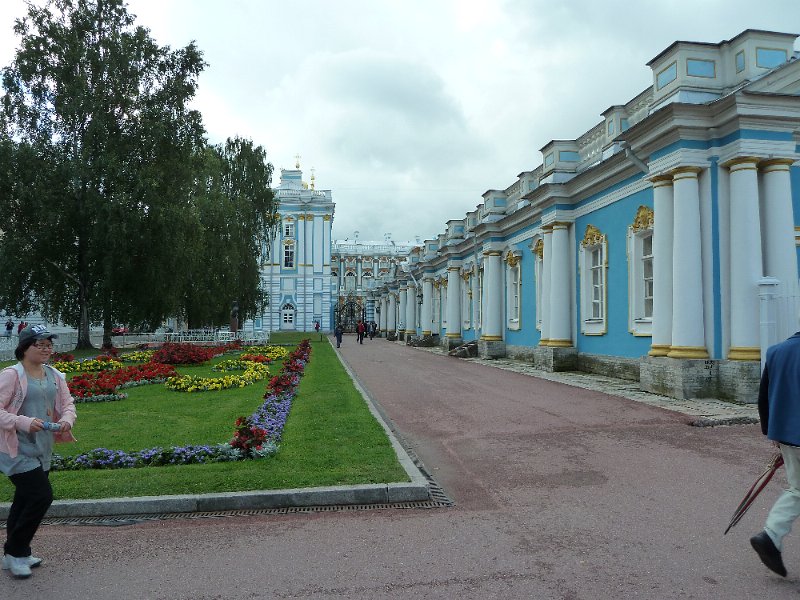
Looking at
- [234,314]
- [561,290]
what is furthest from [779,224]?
[234,314]

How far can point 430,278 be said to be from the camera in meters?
38.2

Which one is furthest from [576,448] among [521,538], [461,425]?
[521,538]

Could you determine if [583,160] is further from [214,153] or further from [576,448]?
[214,153]

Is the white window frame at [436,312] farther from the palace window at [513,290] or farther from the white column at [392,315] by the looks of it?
the palace window at [513,290]

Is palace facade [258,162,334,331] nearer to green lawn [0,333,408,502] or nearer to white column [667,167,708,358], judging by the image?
green lawn [0,333,408,502]

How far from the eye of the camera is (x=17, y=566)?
158 inches

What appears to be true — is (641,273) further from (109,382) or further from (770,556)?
(109,382)

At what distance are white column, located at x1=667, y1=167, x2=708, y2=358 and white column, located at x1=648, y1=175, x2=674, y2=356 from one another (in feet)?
1.22

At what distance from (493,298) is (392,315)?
2689 cm

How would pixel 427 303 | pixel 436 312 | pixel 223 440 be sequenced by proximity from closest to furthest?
pixel 223 440 → pixel 436 312 → pixel 427 303

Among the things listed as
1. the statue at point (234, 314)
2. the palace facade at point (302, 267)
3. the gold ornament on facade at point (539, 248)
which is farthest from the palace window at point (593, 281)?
the palace facade at point (302, 267)

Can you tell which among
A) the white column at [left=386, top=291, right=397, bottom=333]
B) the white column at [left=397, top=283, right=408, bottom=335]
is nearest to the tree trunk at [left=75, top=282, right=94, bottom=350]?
the white column at [left=397, top=283, right=408, bottom=335]

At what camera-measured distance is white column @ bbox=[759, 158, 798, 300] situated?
11.6 m

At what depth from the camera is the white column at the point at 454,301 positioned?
104ft
